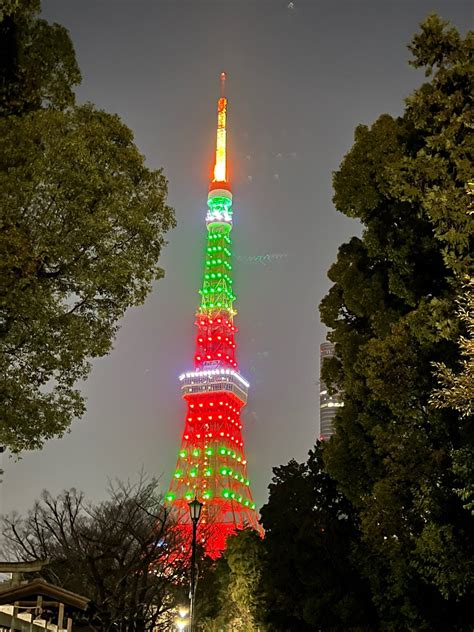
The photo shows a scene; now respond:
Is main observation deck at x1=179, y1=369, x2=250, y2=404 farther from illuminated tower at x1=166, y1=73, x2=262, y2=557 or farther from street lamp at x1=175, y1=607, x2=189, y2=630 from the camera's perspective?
street lamp at x1=175, y1=607, x2=189, y2=630

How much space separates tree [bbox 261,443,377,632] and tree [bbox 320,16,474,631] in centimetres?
187

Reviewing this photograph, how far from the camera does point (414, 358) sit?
32.0 ft

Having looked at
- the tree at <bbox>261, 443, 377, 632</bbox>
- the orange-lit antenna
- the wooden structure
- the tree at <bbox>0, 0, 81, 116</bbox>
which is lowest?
the wooden structure

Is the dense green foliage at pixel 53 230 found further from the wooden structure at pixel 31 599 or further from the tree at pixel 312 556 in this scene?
the tree at pixel 312 556

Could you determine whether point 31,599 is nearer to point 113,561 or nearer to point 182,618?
point 113,561

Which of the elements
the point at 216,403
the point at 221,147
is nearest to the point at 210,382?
the point at 216,403

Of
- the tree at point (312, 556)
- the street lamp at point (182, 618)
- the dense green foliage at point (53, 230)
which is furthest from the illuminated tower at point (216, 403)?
the dense green foliage at point (53, 230)

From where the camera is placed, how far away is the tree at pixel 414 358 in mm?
8852

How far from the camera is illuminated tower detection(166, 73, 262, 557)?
58156mm

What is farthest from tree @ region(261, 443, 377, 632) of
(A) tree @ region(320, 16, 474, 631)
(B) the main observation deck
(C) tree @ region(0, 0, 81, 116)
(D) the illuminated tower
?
(B) the main observation deck

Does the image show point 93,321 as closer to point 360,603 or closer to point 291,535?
point 360,603

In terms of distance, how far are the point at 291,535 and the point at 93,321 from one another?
35.8ft

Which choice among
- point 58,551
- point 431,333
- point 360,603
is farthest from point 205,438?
point 431,333

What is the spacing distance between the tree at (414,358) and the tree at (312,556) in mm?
1867
